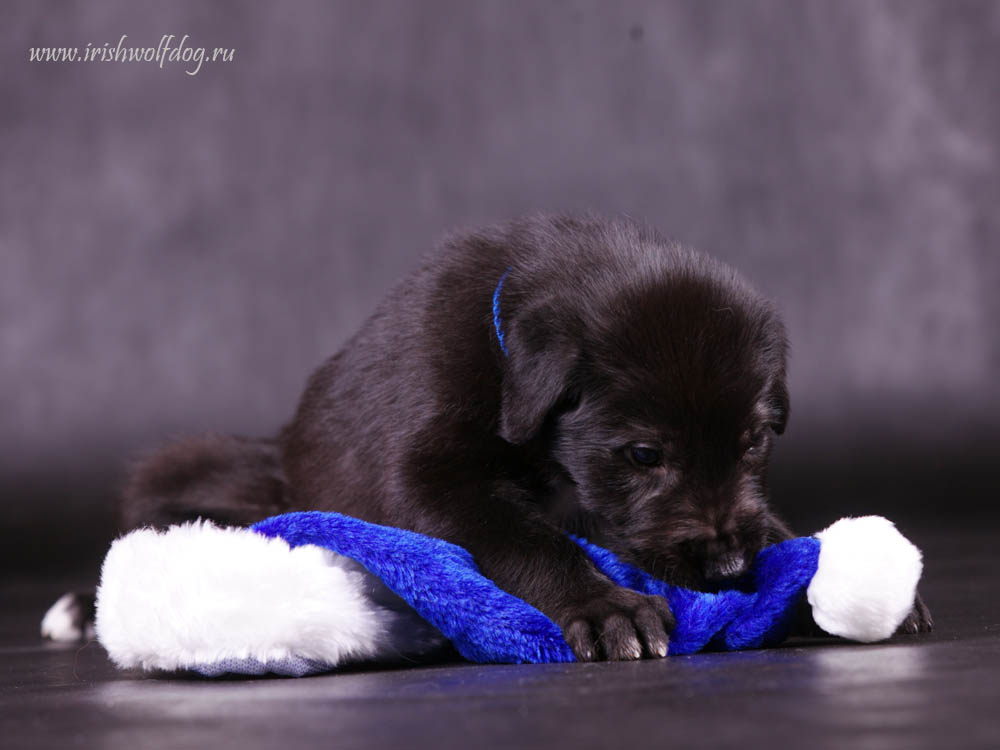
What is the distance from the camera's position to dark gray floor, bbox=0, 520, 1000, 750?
2025 millimetres

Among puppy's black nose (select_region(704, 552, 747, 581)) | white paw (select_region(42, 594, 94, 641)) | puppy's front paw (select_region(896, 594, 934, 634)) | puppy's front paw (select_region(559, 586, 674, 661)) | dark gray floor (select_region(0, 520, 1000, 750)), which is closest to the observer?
dark gray floor (select_region(0, 520, 1000, 750))

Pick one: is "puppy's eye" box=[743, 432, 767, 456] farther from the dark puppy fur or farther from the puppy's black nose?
the puppy's black nose

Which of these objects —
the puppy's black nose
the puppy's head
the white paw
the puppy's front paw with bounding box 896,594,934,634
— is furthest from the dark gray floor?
the white paw

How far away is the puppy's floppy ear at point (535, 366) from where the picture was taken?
320 cm

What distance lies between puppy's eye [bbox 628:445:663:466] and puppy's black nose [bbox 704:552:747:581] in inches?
9.7

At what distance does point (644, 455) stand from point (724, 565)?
0.30m

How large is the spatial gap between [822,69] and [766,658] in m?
4.65

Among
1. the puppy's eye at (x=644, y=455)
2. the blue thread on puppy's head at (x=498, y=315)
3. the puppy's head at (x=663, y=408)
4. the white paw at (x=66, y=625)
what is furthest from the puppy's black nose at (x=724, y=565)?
the white paw at (x=66, y=625)

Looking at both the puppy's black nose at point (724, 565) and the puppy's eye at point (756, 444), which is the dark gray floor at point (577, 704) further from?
the puppy's eye at point (756, 444)

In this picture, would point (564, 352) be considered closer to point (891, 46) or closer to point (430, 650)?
point (430, 650)

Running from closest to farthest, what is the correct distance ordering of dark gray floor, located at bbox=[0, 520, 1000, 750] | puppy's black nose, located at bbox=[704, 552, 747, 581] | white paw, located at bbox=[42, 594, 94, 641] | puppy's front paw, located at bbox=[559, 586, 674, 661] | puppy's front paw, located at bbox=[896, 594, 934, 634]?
dark gray floor, located at bbox=[0, 520, 1000, 750], puppy's front paw, located at bbox=[559, 586, 674, 661], puppy's black nose, located at bbox=[704, 552, 747, 581], puppy's front paw, located at bbox=[896, 594, 934, 634], white paw, located at bbox=[42, 594, 94, 641]

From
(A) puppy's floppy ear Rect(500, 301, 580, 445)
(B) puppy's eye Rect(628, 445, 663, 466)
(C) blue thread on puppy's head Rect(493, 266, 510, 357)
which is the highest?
(C) blue thread on puppy's head Rect(493, 266, 510, 357)

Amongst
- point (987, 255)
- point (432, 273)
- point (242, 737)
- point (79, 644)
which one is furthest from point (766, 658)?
point (987, 255)

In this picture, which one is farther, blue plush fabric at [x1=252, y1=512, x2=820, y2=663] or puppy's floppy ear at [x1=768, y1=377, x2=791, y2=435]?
puppy's floppy ear at [x1=768, y1=377, x2=791, y2=435]
